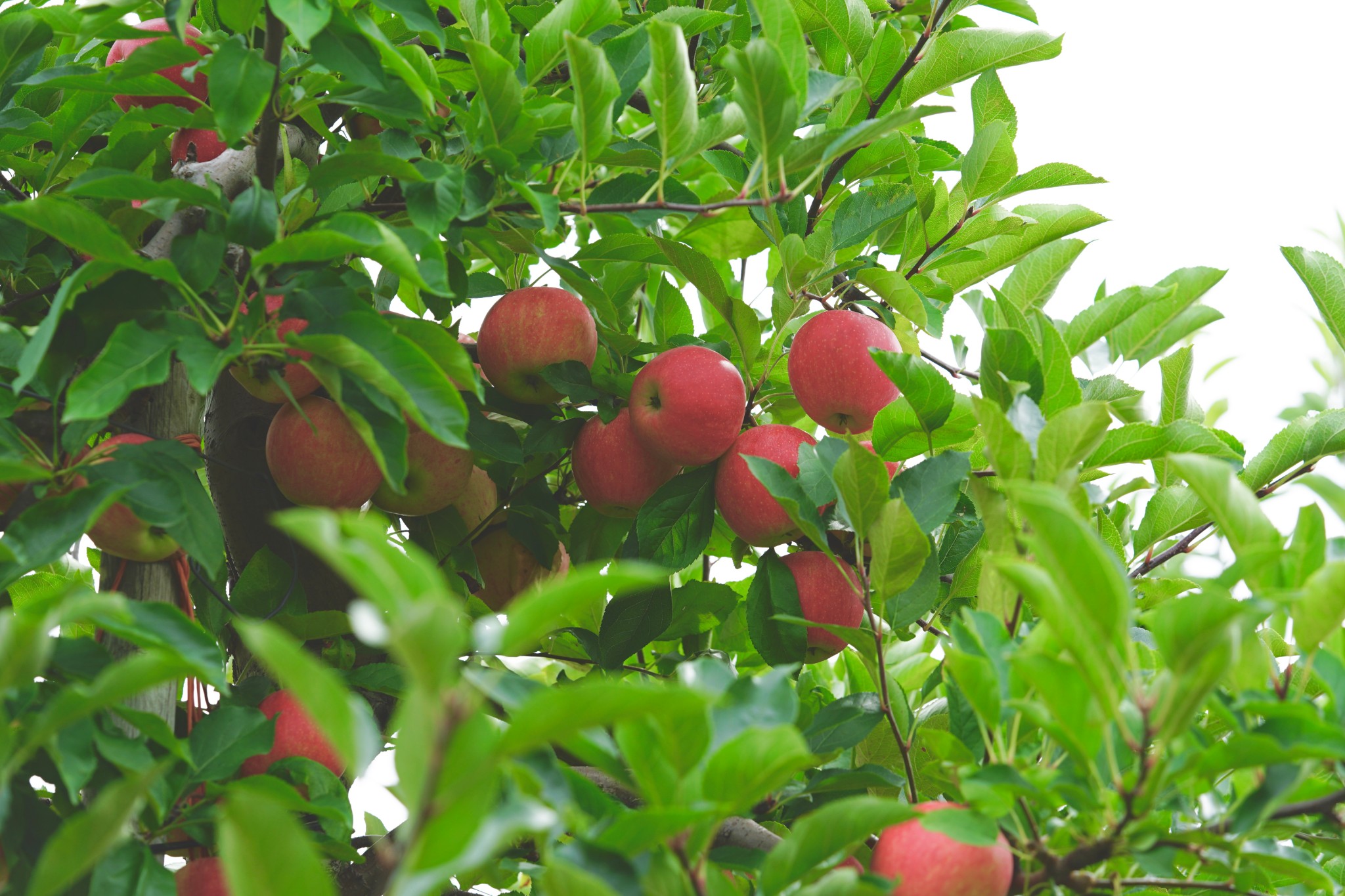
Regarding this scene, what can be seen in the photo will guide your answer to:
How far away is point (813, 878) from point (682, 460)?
554mm

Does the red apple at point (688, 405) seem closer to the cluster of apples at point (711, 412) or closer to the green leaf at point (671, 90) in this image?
the cluster of apples at point (711, 412)

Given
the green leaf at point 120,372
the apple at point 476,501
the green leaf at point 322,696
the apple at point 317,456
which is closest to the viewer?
the green leaf at point 322,696

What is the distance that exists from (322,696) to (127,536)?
0.72 m

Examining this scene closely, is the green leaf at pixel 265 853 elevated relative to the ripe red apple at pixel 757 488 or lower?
elevated

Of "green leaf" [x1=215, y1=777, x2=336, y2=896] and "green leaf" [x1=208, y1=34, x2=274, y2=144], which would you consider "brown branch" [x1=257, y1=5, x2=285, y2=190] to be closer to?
"green leaf" [x1=208, y1=34, x2=274, y2=144]

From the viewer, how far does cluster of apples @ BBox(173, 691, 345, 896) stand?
100 cm

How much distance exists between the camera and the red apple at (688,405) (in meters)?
1.10

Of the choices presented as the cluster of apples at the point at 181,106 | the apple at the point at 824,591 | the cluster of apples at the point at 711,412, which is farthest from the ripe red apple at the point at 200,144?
the apple at the point at 824,591

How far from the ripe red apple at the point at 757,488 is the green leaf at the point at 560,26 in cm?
44

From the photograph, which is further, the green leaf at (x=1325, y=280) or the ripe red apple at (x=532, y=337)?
the ripe red apple at (x=532, y=337)

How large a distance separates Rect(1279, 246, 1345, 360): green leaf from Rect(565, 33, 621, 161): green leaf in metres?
0.69

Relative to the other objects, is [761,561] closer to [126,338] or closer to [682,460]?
[682,460]

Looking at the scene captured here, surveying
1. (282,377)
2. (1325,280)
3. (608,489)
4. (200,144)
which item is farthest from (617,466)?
(1325,280)

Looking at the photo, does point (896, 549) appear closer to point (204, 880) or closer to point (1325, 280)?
point (1325, 280)
